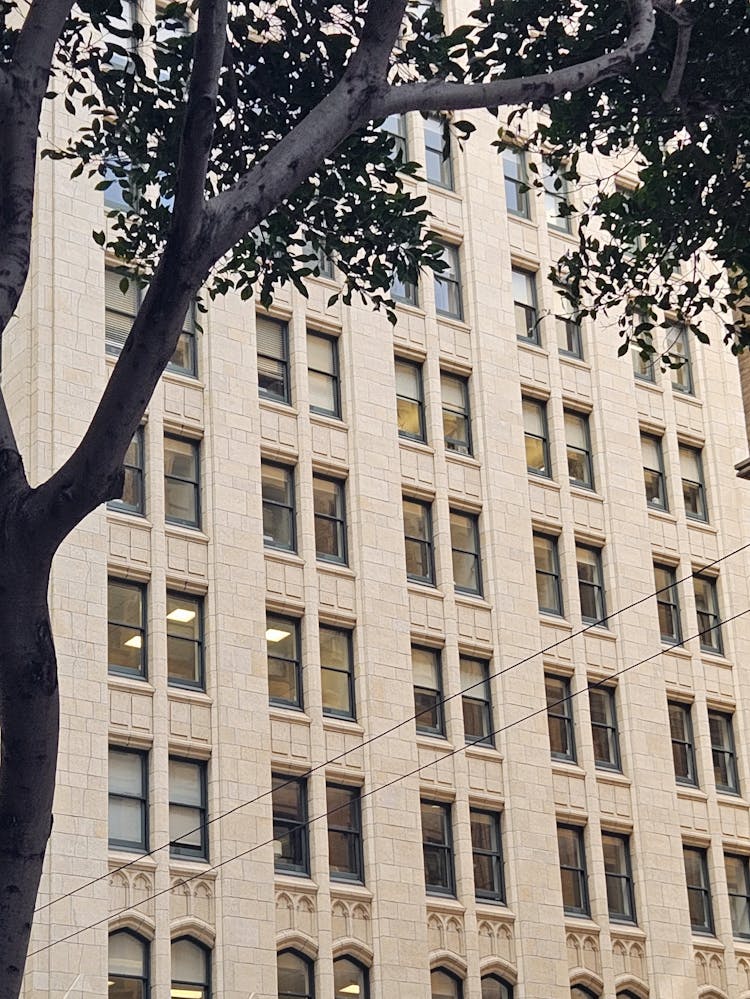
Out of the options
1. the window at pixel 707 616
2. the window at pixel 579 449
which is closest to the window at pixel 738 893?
the window at pixel 707 616

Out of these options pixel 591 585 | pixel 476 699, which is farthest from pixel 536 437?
pixel 476 699

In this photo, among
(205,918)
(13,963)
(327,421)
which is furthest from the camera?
(327,421)

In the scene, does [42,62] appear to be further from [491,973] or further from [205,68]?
[491,973]

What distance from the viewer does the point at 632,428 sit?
47.8 meters

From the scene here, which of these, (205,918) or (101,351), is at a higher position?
(101,351)

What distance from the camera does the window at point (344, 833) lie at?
126ft

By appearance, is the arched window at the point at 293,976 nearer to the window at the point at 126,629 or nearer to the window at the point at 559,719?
the window at the point at 126,629

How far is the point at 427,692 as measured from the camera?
4141 cm

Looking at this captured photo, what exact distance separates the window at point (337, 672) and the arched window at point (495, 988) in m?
6.38

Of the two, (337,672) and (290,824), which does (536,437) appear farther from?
(290,824)

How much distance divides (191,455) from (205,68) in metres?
28.7

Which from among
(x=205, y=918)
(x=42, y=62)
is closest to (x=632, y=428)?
(x=205, y=918)

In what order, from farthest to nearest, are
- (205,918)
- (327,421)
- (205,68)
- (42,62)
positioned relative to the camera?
(327,421), (205,918), (42,62), (205,68)

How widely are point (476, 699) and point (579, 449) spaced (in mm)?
7938
